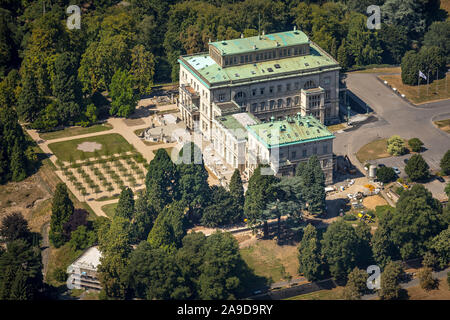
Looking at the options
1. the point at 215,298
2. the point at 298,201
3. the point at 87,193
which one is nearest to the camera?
the point at 215,298

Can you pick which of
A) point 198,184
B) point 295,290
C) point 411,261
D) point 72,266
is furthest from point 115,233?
point 411,261

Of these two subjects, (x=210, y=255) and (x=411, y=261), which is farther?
(x=411, y=261)

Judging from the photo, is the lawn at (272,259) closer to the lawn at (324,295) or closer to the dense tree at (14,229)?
the lawn at (324,295)

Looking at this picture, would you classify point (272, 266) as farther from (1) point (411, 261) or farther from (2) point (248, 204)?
(1) point (411, 261)

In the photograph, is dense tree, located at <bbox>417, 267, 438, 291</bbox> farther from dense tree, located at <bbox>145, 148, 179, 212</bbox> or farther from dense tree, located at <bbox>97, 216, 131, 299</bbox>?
dense tree, located at <bbox>97, 216, 131, 299</bbox>

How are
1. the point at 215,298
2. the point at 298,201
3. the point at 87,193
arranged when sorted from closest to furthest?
1. the point at 215,298
2. the point at 298,201
3. the point at 87,193

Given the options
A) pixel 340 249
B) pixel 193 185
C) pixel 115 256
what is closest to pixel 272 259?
pixel 340 249

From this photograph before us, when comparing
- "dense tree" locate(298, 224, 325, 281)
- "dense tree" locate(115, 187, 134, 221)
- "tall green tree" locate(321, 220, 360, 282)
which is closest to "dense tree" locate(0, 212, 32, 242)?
"dense tree" locate(115, 187, 134, 221)

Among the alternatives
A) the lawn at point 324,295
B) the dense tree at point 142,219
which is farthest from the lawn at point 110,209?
the lawn at point 324,295
